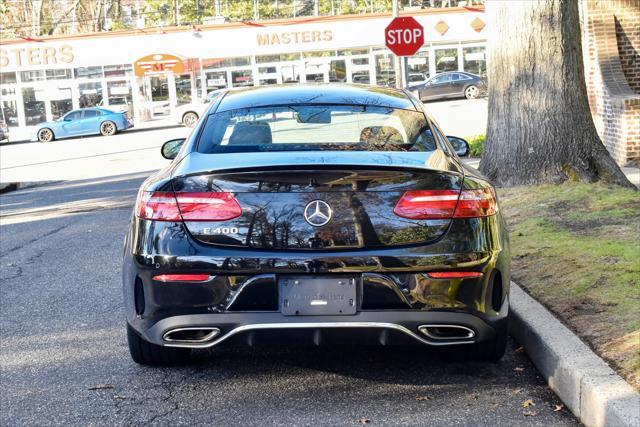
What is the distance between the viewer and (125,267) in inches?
190

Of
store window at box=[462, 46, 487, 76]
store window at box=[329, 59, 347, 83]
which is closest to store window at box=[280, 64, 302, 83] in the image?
store window at box=[329, 59, 347, 83]

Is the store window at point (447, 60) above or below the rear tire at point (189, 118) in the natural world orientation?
above

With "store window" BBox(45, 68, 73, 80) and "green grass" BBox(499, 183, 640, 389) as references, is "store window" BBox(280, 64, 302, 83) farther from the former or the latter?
"green grass" BBox(499, 183, 640, 389)

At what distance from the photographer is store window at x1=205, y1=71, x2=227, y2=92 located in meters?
48.5

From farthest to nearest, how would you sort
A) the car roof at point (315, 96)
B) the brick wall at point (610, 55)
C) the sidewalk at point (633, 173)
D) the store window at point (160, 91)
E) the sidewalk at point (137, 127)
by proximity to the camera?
the store window at point (160, 91) → the sidewalk at point (137, 127) → the brick wall at point (610, 55) → the sidewalk at point (633, 173) → the car roof at point (315, 96)

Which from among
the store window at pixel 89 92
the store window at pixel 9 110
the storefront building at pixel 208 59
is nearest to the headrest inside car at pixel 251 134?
the storefront building at pixel 208 59

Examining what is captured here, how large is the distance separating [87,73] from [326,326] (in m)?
46.3

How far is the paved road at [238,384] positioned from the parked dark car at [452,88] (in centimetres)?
3754

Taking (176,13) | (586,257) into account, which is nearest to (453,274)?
(586,257)

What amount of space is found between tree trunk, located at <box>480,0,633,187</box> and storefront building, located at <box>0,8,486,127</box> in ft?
126

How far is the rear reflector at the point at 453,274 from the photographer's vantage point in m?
4.40

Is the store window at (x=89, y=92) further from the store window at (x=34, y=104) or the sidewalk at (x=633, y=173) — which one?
the sidewalk at (x=633, y=173)

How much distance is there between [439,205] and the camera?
445 cm

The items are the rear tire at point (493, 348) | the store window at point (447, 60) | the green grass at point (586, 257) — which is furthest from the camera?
the store window at point (447, 60)
